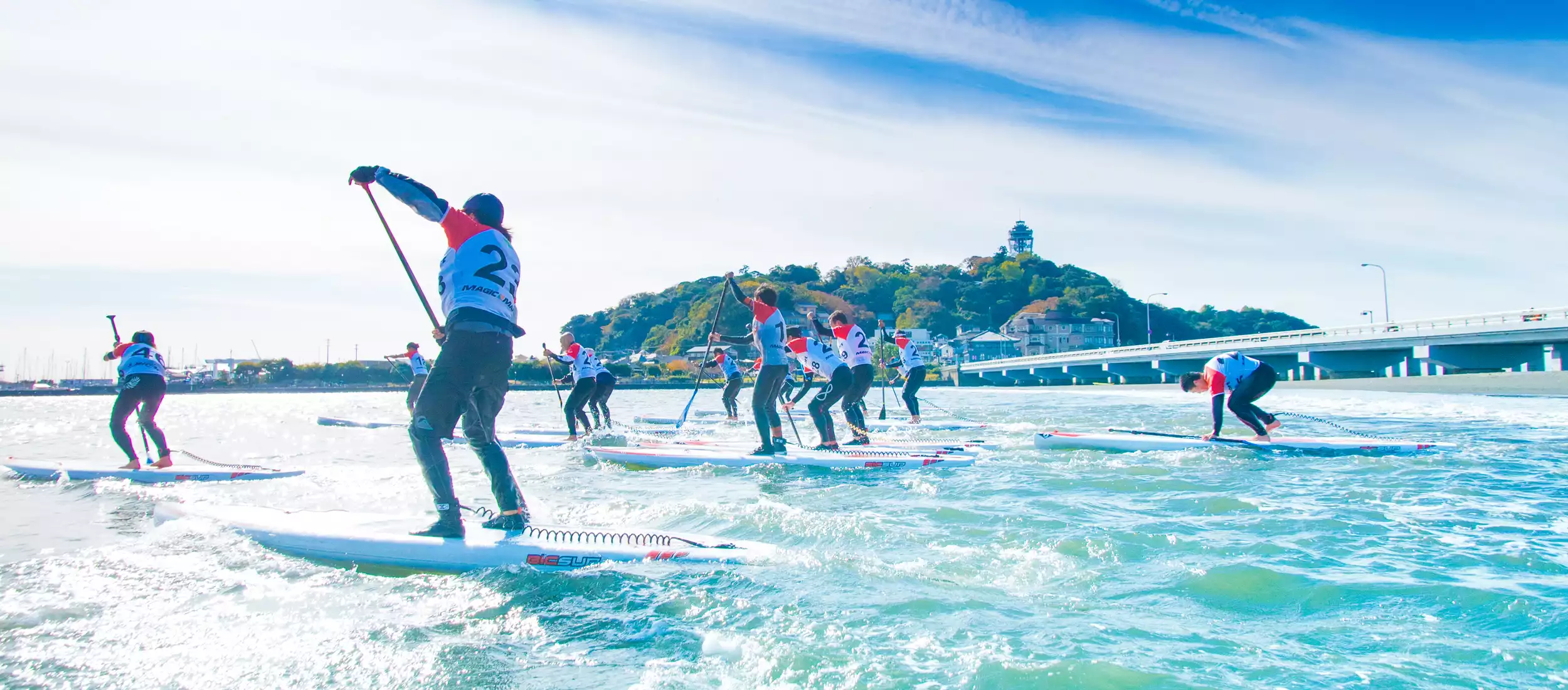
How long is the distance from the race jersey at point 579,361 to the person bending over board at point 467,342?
10349mm

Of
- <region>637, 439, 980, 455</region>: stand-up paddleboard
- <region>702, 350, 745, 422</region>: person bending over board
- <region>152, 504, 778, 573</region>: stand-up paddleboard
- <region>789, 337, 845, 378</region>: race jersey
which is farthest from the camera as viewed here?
<region>702, 350, 745, 422</region>: person bending over board

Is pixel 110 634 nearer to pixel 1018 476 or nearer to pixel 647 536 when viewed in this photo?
pixel 647 536

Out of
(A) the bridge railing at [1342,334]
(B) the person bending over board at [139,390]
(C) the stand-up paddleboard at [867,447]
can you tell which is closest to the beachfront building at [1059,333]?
(A) the bridge railing at [1342,334]

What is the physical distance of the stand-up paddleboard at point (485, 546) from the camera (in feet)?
17.8

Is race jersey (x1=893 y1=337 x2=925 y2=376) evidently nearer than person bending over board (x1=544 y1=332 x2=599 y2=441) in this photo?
No

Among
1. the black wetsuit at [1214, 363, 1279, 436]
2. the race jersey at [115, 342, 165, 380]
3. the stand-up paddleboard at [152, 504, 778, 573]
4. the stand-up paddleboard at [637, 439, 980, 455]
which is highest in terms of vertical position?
the race jersey at [115, 342, 165, 380]

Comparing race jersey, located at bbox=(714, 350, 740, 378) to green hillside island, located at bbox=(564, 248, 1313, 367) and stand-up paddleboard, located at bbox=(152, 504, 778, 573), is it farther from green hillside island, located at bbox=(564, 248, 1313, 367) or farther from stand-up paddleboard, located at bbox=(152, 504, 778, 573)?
green hillside island, located at bbox=(564, 248, 1313, 367)

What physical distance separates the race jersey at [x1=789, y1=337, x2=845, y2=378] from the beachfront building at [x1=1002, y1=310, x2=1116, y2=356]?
135 metres

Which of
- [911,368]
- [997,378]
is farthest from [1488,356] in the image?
[997,378]

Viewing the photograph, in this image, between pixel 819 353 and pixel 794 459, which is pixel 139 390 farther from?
pixel 819 353

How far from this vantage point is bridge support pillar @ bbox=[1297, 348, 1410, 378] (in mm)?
42188

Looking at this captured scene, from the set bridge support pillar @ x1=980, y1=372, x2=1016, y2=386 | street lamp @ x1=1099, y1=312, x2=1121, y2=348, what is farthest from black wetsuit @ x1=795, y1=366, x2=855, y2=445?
street lamp @ x1=1099, y1=312, x2=1121, y2=348

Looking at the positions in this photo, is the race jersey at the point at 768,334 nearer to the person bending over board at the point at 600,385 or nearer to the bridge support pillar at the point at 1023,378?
the person bending over board at the point at 600,385

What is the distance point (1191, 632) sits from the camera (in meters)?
3.87
